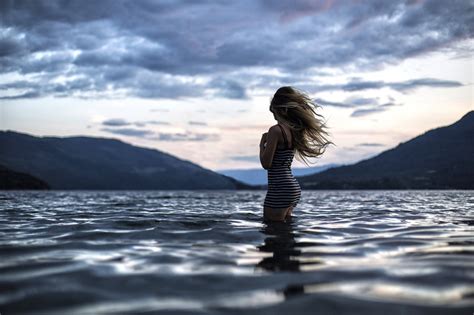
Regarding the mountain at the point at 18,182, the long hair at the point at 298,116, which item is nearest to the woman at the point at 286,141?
the long hair at the point at 298,116

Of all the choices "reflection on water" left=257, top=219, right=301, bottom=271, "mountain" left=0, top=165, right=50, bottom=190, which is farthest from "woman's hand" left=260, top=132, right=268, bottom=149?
"mountain" left=0, top=165, right=50, bottom=190

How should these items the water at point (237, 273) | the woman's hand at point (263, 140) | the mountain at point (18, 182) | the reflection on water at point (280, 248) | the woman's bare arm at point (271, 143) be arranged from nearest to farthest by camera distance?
the water at point (237, 273), the reflection on water at point (280, 248), the woman's bare arm at point (271, 143), the woman's hand at point (263, 140), the mountain at point (18, 182)

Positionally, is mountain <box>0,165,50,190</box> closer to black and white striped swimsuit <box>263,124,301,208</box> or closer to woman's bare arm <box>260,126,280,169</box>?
black and white striped swimsuit <box>263,124,301,208</box>

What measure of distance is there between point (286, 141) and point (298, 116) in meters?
0.61

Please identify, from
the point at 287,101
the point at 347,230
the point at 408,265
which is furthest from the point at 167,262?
the point at 287,101

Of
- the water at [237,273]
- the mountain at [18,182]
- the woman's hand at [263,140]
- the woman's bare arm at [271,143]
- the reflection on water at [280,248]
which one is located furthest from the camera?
the mountain at [18,182]

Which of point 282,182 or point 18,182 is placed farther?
point 18,182

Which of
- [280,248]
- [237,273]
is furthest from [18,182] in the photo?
[237,273]

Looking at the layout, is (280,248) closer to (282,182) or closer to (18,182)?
(282,182)

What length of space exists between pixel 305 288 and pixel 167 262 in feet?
6.27

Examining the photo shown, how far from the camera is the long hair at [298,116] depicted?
364 inches

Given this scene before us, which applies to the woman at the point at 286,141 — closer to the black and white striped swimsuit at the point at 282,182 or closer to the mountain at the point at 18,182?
the black and white striped swimsuit at the point at 282,182

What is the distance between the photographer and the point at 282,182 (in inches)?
370

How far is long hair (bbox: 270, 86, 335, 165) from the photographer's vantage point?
924 centimetres
